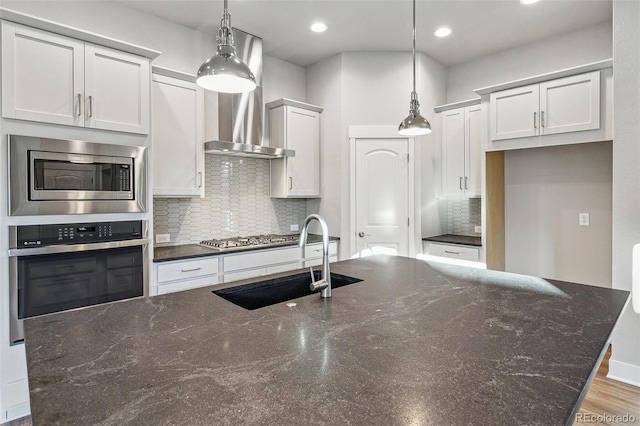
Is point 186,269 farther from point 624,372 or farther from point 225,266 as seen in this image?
point 624,372

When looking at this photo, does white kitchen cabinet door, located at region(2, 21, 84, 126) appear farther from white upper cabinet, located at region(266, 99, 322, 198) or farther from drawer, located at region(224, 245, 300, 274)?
white upper cabinet, located at region(266, 99, 322, 198)

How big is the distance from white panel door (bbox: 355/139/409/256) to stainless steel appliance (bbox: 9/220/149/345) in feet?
7.46

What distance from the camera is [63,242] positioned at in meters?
2.27

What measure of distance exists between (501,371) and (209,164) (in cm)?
327

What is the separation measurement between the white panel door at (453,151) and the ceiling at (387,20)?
738 mm

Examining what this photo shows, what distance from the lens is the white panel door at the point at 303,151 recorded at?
157 inches

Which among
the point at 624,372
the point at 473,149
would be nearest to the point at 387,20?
the point at 473,149

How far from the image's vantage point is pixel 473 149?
3877mm

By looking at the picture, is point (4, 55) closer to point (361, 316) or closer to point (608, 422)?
point (361, 316)

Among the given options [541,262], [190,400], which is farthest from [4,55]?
[541,262]

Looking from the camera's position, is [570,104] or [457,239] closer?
[570,104]

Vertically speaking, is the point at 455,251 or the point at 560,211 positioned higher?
the point at 560,211

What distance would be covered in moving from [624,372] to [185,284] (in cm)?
337

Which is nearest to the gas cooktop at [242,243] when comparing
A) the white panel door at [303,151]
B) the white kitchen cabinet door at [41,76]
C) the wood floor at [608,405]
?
the white panel door at [303,151]
